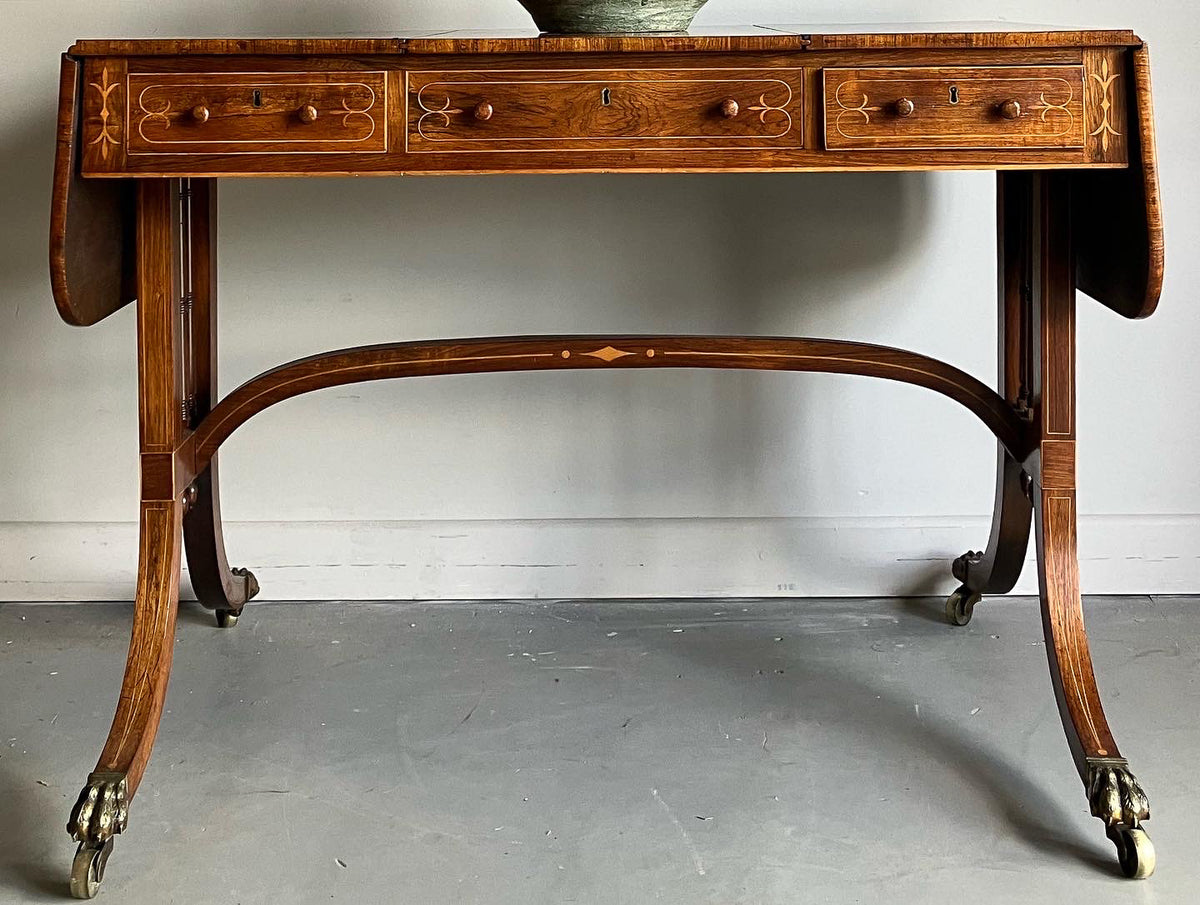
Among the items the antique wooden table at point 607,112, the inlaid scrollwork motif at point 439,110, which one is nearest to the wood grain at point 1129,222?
the antique wooden table at point 607,112

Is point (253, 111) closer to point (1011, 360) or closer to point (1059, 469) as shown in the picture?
point (1059, 469)

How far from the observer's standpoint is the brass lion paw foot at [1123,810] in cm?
153

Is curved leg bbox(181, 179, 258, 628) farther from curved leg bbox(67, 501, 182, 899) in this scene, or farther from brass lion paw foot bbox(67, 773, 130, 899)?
brass lion paw foot bbox(67, 773, 130, 899)

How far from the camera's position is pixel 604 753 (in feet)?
6.05

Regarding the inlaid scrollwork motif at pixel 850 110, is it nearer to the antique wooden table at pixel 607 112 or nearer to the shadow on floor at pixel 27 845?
the antique wooden table at pixel 607 112

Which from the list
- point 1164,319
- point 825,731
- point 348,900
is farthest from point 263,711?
point 1164,319

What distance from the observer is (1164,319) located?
245 cm

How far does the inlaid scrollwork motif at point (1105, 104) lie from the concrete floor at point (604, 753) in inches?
33.4

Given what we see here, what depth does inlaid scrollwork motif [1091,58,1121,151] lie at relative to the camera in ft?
5.12

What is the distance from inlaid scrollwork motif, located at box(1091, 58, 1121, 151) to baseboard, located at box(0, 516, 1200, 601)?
1.07 meters

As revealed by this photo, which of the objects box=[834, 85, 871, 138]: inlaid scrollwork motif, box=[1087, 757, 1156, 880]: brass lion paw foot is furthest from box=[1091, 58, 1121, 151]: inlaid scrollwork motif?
box=[1087, 757, 1156, 880]: brass lion paw foot

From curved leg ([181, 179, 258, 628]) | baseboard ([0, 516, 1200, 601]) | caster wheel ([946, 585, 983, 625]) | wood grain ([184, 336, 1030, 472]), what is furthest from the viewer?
baseboard ([0, 516, 1200, 601])

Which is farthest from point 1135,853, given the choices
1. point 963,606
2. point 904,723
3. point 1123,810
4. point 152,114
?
point 152,114

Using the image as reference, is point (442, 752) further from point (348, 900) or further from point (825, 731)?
point (825, 731)
